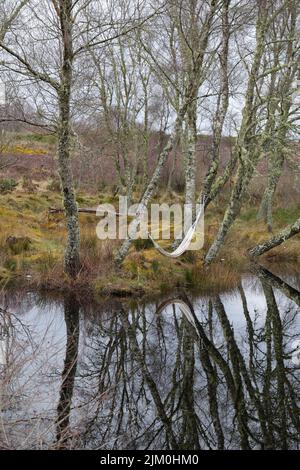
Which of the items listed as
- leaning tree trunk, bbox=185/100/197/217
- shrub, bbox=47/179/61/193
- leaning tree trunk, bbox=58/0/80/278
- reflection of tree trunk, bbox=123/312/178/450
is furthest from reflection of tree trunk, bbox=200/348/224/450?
shrub, bbox=47/179/61/193

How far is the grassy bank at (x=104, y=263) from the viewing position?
27.5ft

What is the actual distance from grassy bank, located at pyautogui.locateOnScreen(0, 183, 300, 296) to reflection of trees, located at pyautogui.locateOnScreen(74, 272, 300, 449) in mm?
1258

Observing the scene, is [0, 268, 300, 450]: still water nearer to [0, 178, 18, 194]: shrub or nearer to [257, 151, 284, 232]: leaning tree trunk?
[257, 151, 284, 232]: leaning tree trunk

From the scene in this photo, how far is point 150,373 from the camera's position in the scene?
17.0 ft

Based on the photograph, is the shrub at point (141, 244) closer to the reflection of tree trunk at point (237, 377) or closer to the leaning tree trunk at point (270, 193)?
the reflection of tree trunk at point (237, 377)

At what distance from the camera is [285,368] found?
534 centimetres

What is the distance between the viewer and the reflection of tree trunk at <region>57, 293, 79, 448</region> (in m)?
3.75

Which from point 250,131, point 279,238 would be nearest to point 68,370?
point 250,131

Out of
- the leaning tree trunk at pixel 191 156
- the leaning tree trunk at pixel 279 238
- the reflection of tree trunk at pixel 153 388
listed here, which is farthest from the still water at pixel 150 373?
the leaning tree trunk at pixel 191 156

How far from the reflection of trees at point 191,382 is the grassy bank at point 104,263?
1.26 m

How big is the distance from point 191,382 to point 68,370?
1.34 meters

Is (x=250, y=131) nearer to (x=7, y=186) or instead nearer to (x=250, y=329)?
(x=250, y=329)

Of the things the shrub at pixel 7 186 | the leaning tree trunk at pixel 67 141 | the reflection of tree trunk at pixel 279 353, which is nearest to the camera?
the reflection of tree trunk at pixel 279 353
